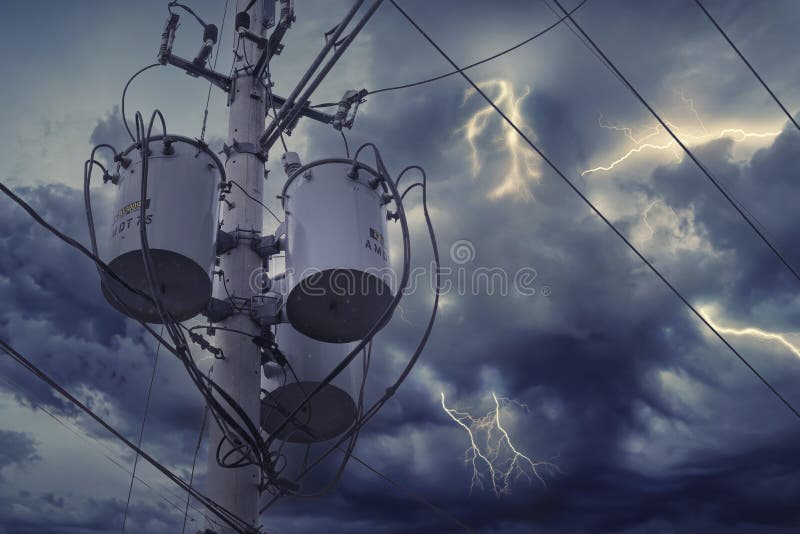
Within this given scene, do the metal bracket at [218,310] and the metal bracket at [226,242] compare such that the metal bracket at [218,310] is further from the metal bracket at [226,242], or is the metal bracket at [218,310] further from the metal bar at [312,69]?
the metal bar at [312,69]

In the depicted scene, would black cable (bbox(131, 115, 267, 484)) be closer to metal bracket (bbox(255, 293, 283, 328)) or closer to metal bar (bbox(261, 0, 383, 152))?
metal bracket (bbox(255, 293, 283, 328))

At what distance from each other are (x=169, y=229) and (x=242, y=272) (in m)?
1.18

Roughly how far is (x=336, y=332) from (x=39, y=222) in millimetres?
2575

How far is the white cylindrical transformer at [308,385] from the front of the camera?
611cm

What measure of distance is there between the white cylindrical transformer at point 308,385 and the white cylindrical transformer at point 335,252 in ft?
1.62

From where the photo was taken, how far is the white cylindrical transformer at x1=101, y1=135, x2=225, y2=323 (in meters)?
4.77

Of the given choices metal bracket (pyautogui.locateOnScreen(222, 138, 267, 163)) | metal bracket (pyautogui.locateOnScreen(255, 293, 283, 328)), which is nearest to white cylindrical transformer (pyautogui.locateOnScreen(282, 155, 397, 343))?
metal bracket (pyautogui.locateOnScreen(255, 293, 283, 328))

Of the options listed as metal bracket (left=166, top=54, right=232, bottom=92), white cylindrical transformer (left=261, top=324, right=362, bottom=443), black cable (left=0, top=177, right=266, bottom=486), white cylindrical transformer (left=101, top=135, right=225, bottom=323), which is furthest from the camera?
metal bracket (left=166, top=54, right=232, bottom=92)

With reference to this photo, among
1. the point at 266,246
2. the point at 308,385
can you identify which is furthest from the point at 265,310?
the point at 308,385

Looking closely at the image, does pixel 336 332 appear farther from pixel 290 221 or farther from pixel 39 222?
pixel 39 222

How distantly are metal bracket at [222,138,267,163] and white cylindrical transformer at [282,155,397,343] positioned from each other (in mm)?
911

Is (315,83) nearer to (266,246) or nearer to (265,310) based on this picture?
(266,246)

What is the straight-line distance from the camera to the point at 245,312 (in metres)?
5.66

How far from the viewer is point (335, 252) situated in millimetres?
5152
